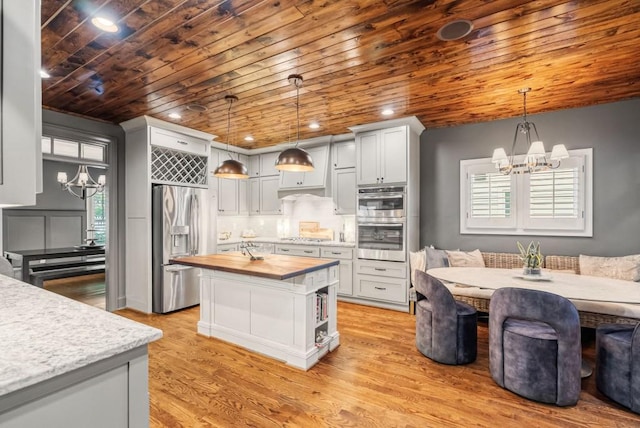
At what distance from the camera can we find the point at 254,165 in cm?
641

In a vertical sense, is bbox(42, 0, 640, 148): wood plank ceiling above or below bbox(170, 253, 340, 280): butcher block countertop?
above

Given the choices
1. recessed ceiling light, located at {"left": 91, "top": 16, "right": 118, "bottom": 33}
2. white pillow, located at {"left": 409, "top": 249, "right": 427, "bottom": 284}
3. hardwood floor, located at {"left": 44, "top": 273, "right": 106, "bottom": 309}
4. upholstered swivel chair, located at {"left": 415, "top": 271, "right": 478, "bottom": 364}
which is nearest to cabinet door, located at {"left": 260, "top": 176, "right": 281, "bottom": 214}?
white pillow, located at {"left": 409, "top": 249, "right": 427, "bottom": 284}

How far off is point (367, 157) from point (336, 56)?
224 centimetres

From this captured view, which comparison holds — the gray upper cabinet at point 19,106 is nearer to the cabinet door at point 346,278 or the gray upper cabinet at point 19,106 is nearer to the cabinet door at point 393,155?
the cabinet door at point 393,155

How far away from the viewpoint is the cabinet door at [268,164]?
20.1 ft

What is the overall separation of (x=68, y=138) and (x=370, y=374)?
181 inches

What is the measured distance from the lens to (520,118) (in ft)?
14.1

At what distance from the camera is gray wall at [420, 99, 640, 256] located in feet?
12.4

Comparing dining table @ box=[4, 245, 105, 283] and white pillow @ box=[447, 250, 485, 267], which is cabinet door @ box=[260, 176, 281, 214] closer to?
dining table @ box=[4, 245, 105, 283]

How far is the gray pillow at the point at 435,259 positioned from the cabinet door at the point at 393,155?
1.07 meters

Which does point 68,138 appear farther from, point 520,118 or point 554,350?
point 520,118

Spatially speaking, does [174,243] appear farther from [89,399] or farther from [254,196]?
[89,399]

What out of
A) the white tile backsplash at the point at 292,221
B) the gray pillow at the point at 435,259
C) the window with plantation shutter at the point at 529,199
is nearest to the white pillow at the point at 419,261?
the gray pillow at the point at 435,259

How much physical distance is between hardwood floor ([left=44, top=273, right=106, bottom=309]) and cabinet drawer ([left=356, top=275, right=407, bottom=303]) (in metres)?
3.97
